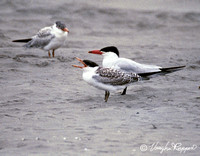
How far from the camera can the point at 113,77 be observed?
22.9 feet

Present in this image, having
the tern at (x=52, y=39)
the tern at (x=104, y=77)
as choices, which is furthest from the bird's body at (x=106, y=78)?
the tern at (x=52, y=39)

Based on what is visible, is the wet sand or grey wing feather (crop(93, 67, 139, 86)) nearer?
the wet sand

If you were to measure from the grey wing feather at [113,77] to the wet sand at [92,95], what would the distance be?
1.07 ft

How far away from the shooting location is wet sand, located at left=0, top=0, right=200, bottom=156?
5035 mm

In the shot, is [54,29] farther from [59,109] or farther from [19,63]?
[59,109]

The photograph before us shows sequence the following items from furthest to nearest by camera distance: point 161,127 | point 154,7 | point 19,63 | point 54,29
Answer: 1. point 154,7
2. point 54,29
3. point 19,63
4. point 161,127

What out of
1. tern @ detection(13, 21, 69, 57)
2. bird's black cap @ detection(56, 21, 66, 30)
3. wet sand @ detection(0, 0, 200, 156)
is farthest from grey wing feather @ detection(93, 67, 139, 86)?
bird's black cap @ detection(56, 21, 66, 30)

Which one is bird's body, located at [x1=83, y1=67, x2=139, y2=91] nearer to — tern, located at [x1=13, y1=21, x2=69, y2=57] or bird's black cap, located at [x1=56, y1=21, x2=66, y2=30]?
tern, located at [x1=13, y1=21, x2=69, y2=57]

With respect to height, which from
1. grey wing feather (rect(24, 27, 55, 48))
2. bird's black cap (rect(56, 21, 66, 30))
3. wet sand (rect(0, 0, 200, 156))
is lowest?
wet sand (rect(0, 0, 200, 156))

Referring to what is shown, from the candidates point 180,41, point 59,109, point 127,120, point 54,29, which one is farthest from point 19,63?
point 180,41

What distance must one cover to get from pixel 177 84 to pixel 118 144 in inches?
143

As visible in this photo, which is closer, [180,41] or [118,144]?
[118,144]

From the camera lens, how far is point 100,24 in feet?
49.5

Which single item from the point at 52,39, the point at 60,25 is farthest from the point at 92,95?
the point at 60,25
